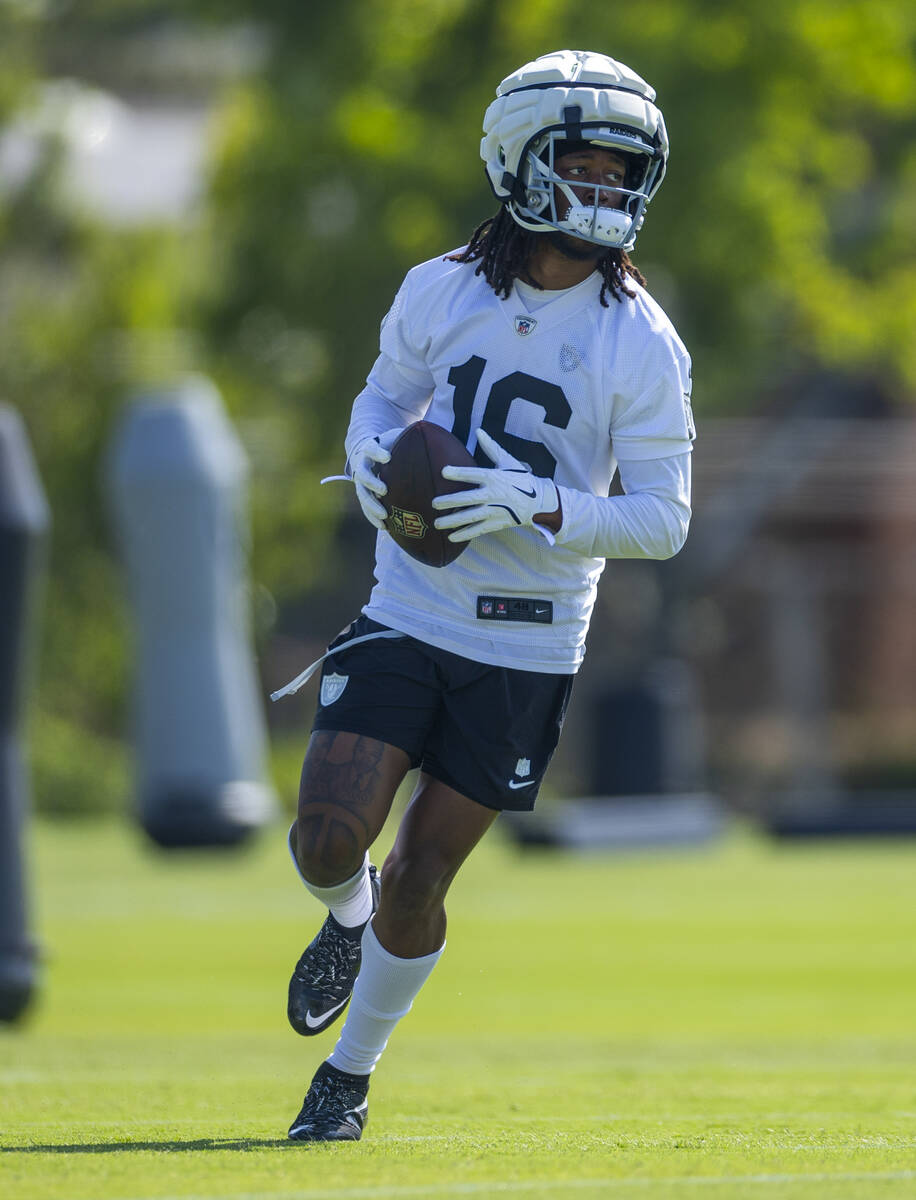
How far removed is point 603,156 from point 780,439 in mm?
25974

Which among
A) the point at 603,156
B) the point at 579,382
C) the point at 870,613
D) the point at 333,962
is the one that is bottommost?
the point at 870,613

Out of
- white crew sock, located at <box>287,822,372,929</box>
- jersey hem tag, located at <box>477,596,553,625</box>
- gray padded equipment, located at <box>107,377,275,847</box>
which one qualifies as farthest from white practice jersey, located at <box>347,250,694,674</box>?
gray padded equipment, located at <box>107,377,275,847</box>

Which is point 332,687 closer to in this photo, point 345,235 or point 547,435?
point 547,435

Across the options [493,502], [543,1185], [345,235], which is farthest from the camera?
[345,235]

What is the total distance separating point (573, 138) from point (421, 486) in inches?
38.0

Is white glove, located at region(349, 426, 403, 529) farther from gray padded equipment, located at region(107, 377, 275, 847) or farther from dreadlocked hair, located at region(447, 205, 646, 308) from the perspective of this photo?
gray padded equipment, located at region(107, 377, 275, 847)

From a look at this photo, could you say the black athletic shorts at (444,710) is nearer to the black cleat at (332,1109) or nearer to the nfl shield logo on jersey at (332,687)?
the nfl shield logo on jersey at (332,687)

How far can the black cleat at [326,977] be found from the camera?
18.4 feet

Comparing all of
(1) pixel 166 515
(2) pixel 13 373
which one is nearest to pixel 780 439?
(2) pixel 13 373

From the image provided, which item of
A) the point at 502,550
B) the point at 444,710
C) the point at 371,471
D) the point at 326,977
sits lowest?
the point at 326,977

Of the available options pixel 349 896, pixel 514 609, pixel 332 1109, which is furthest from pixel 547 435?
pixel 332 1109

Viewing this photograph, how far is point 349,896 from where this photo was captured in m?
5.52

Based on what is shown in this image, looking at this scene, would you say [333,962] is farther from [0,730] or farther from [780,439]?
[780,439]

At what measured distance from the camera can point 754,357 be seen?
89.9ft
